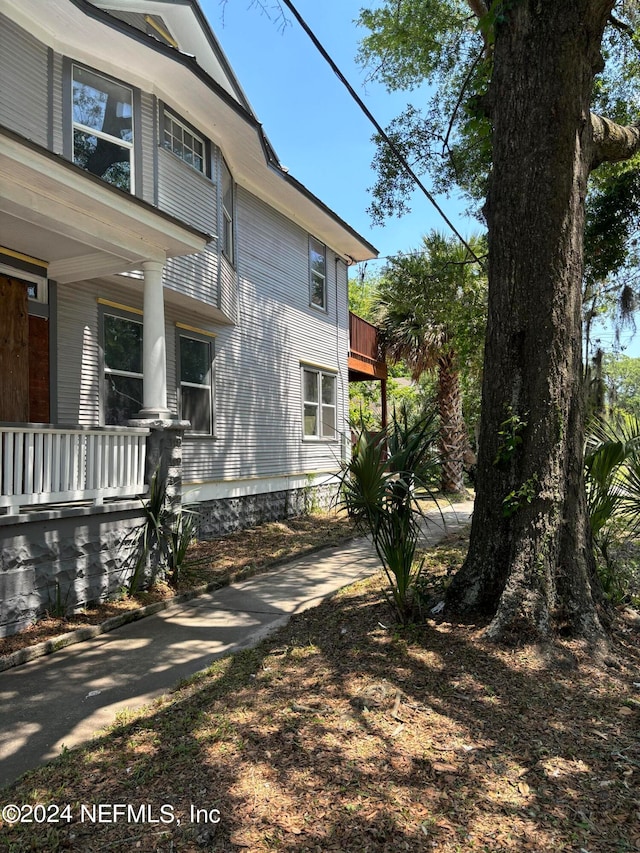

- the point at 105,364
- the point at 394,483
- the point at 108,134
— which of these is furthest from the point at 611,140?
the point at 105,364

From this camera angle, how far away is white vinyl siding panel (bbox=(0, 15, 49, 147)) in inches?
279

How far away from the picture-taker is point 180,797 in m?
2.82

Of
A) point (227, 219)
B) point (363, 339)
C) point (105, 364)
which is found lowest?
point (105, 364)

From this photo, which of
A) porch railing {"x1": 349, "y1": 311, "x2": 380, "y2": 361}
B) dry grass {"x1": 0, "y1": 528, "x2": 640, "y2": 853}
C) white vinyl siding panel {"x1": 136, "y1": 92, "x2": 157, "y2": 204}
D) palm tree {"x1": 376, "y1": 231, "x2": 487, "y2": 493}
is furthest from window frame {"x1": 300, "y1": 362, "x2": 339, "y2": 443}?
dry grass {"x1": 0, "y1": 528, "x2": 640, "y2": 853}

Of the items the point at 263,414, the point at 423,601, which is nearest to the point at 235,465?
the point at 263,414

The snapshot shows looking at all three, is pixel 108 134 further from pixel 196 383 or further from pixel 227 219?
pixel 196 383

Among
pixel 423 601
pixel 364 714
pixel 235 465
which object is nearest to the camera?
pixel 364 714

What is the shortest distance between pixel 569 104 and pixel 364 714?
15.7ft

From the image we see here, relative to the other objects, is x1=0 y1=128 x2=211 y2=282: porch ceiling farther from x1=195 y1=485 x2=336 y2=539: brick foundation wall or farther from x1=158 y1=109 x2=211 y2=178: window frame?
x1=195 y1=485 x2=336 y2=539: brick foundation wall

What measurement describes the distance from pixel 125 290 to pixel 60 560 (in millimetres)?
4734

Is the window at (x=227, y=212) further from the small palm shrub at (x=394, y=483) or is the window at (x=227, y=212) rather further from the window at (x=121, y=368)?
the small palm shrub at (x=394, y=483)

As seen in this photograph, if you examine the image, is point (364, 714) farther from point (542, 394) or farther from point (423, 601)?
point (542, 394)

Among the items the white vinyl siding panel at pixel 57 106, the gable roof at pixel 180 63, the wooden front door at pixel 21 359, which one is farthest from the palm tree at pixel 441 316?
the white vinyl siding panel at pixel 57 106

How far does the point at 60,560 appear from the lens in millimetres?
5852
